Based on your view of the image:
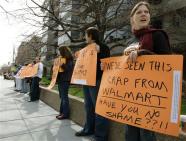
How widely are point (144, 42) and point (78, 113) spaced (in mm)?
3922

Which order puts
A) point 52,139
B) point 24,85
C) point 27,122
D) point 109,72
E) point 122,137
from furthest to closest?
point 24,85 < point 27,122 < point 52,139 < point 122,137 < point 109,72

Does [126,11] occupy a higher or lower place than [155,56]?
higher

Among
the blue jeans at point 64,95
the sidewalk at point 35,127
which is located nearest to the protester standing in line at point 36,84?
the sidewalk at point 35,127

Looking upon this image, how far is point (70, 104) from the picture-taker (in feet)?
24.5

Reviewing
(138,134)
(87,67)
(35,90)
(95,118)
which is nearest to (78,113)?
(95,118)

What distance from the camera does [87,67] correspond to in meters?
5.36

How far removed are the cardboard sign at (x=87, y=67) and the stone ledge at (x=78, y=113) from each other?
2.65 ft

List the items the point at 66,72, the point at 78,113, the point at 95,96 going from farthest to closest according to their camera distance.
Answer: the point at 66,72 → the point at 78,113 → the point at 95,96

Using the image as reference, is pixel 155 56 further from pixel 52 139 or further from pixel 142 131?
pixel 52 139

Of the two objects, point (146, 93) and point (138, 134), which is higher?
point (146, 93)

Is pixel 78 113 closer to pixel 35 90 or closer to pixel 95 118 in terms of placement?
pixel 95 118

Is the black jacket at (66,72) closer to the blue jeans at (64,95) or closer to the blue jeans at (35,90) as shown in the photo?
the blue jeans at (64,95)

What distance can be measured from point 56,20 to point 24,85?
3.70 meters

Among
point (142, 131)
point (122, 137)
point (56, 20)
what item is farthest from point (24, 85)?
point (142, 131)
